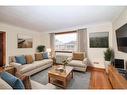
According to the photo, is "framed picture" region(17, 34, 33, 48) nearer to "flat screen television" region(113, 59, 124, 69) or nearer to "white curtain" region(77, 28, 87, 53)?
"white curtain" region(77, 28, 87, 53)

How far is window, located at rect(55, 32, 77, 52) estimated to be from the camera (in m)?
5.20

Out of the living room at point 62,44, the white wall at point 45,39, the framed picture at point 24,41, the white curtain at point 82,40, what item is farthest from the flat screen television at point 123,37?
the framed picture at point 24,41

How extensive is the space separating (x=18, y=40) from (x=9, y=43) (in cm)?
49

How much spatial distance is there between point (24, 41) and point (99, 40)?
13.2 ft

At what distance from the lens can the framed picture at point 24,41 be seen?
472 centimetres

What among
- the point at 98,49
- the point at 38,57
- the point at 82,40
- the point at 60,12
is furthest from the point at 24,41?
the point at 98,49

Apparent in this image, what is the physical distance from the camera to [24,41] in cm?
497

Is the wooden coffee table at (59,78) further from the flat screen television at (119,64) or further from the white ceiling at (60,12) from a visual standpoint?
the white ceiling at (60,12)

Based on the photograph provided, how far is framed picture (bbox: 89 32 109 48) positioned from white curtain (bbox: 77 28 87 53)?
0.31m

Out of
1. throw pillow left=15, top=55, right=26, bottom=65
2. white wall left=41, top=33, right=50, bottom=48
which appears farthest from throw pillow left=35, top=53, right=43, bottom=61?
white wall left=41, top=33, right=50, bottom=48

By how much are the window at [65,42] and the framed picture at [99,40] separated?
1.06 m

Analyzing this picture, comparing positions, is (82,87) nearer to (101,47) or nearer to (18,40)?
(101,47)
